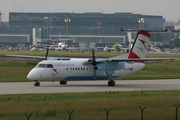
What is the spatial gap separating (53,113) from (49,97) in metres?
9.15

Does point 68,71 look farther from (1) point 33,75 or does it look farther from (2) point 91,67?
(1) point 33,75

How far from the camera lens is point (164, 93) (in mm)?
43594

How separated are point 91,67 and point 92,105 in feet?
55.6

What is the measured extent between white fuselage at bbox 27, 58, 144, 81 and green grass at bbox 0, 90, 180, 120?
7250 mm

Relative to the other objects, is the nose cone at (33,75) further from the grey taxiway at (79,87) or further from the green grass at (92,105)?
the green grass at (92,105)

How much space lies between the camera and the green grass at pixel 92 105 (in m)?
29.2

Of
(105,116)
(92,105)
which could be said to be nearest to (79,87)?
(92,105)

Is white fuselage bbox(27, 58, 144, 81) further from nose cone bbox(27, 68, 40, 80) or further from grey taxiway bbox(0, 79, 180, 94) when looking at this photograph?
grey taxiway bbox(0, 79, 180, 94)

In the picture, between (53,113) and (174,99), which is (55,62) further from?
(53,113)

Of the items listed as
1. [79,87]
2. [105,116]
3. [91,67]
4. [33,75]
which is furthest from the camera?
[91,67]

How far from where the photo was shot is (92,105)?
34469 mm

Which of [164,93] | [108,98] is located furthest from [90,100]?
[164,93]

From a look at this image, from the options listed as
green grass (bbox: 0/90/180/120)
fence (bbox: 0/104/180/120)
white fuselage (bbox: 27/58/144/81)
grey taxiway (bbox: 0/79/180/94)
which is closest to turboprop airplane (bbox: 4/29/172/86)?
white fuselage (bbox: 27/58/144/81)

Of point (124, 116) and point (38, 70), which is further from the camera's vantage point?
point (38, 70)
